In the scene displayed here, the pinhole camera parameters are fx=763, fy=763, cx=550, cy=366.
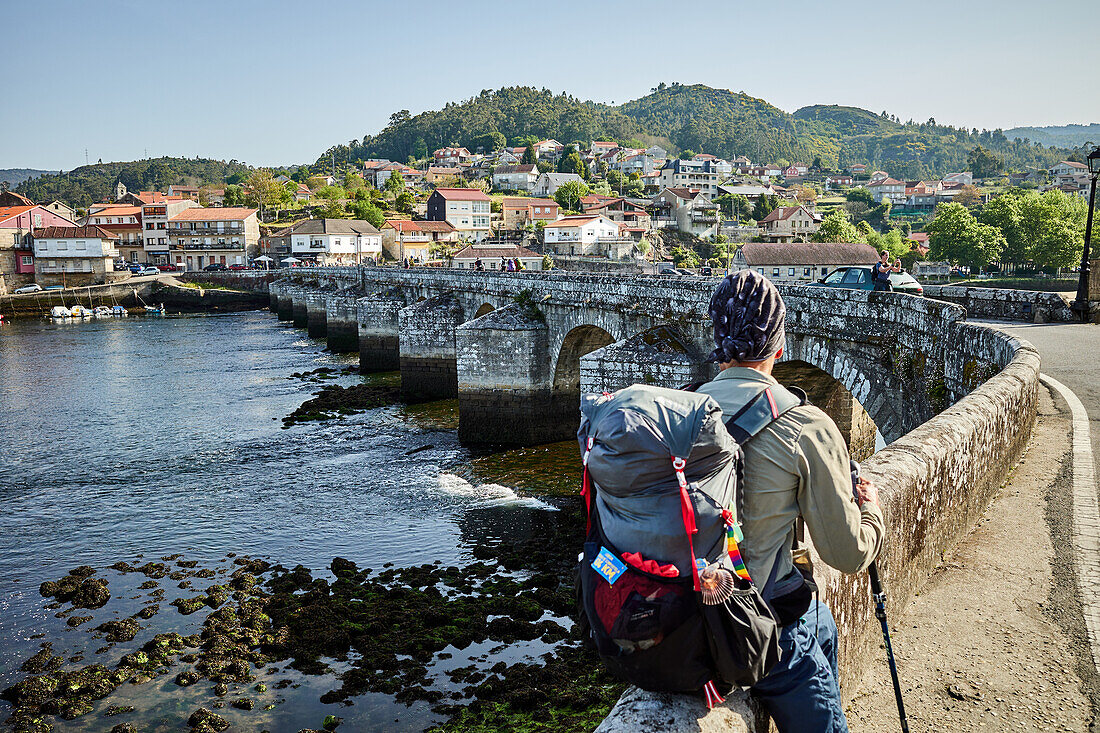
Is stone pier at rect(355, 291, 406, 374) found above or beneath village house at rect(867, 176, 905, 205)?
beneath

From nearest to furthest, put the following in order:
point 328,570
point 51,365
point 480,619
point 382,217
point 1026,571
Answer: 1. point 1026,571
2. point 480,619
3. point 328,570
4. point 51,365
5. point 382,217

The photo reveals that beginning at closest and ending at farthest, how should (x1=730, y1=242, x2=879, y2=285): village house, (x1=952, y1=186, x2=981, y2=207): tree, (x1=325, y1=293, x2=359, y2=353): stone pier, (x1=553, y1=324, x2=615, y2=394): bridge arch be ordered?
(x1=553, y1=324, x2=615, y2=394): bridge arch, (x1=730, y1=242, x2=879, y2=285): village house, (x1=325, y1=293, x2=359, y2=353): stone pier, (x1=952, y1=186, x2=981, y2=207): tree

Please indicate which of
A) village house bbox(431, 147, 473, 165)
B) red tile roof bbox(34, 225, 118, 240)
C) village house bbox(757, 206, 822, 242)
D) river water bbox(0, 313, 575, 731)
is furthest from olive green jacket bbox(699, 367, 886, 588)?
village house bbox(431, 147, 473, 165)

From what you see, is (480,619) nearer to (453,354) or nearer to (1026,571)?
(1026,571)

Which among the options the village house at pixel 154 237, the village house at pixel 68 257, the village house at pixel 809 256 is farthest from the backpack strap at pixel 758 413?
the village house at pixel 154 237

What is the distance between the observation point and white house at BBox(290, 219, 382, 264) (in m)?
88.4

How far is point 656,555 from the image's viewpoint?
98.0 inches

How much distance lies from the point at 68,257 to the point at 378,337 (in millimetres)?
58151

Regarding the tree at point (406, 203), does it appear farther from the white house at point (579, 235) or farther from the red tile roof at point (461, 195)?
the white house at point (579, 235)

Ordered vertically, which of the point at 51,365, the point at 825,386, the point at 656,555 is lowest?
the point at 51,365

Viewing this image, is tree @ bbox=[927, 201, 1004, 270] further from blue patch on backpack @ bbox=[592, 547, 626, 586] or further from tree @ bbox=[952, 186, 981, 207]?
tree @ bbox=[952, 186, 981, 207]

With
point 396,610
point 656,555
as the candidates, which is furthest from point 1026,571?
point 396,610

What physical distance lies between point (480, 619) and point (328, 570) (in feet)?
12.5

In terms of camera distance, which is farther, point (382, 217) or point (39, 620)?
point (382, 217)
